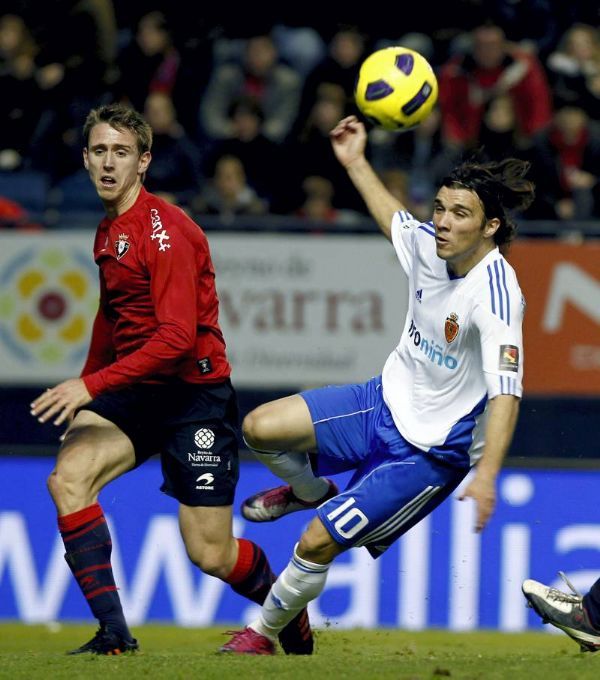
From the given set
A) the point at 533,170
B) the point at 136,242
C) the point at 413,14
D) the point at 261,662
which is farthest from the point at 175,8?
the point at 261,662

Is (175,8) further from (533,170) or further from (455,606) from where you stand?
(455,606)

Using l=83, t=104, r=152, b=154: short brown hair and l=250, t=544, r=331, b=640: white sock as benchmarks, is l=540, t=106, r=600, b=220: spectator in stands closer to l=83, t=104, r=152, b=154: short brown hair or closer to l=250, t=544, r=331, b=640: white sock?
l=83, t=104, r=152, b=154: short brown hair

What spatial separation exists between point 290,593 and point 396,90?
96.7 inches

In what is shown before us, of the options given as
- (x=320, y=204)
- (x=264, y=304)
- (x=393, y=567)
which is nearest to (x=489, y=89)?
(x=320, y=204)

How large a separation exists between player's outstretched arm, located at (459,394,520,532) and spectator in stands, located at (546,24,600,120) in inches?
278

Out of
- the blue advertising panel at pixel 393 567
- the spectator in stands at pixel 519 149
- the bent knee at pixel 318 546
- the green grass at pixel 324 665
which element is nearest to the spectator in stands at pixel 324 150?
the spectator in stands at pixel 519 149

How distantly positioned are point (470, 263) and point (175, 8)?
8467 mm

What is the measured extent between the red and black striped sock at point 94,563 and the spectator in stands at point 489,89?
6.70 meters

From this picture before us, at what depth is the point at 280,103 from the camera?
13242 mm

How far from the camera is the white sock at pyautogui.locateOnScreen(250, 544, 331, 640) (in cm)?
684

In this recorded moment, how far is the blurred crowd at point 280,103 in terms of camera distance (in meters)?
12.1

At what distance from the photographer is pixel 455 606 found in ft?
31.5

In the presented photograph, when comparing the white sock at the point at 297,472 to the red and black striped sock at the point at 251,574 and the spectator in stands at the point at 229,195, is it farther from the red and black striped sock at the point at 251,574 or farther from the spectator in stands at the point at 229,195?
the spectator in stands at the point at 229,195

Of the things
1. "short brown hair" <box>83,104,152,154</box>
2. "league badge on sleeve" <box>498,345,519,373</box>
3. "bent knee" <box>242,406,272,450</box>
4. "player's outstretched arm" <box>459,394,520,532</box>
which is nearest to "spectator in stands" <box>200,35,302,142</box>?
"short brown hair" <box>83,104,152,154</box>
